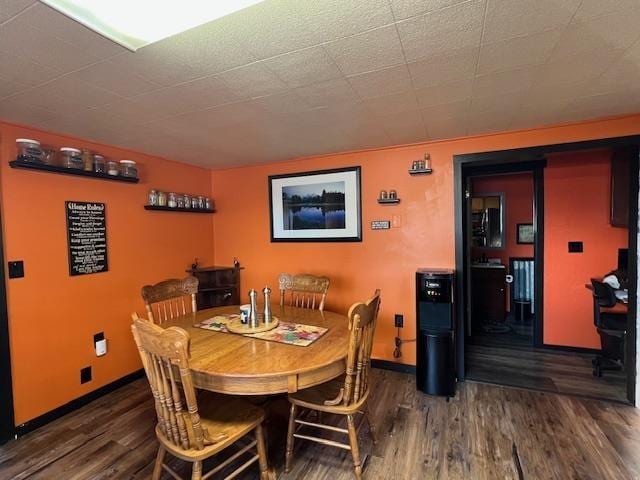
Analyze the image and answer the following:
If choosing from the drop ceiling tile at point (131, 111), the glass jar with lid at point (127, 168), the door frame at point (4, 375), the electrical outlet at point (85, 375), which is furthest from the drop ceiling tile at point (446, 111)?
the electrical outlet at point (85, 375)

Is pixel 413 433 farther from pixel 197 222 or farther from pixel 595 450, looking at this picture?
pixel 197 222

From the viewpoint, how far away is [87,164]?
256 centimetres

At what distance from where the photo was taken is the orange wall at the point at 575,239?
3.32 meters

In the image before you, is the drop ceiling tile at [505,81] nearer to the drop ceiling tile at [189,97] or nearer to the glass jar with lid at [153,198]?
the drop ceiling tile at [189,97]

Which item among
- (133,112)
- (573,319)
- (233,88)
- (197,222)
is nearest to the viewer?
Result: (233,88)

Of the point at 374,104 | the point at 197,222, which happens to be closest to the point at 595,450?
the point at 374,104

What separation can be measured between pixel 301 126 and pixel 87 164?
1778mm

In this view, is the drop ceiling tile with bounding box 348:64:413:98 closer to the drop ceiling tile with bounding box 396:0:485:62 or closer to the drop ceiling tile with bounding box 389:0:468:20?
the drop ceiling tile with bounding box 396:0:485:62

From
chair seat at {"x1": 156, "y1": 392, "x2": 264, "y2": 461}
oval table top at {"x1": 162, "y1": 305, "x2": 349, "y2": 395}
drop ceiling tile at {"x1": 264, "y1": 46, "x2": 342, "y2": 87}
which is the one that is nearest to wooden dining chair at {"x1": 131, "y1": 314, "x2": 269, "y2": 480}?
chair seat at {"x1": 156, "y1": 392, "x2": 264, "y2": 461}

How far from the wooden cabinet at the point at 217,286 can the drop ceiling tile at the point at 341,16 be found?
9.40 ft

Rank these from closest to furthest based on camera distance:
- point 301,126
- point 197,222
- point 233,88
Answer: point 233,88, point 301,126, point 197,222

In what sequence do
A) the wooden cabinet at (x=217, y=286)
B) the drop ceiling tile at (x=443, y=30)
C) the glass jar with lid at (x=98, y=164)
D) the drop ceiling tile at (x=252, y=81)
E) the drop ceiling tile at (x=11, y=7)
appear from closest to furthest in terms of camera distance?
1. the drop ceiling tile at (x=11, y=7)
2. the drop ceiling tile at (x=443, y=30)
3. the drop ceiling tile at (x=252, y=81)
4. the glass jar with lid at (x=98, y=164)
5. the wooden cabinet at (x=217, y=286)

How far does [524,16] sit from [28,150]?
3017 mm

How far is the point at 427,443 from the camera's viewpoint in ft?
6.80
